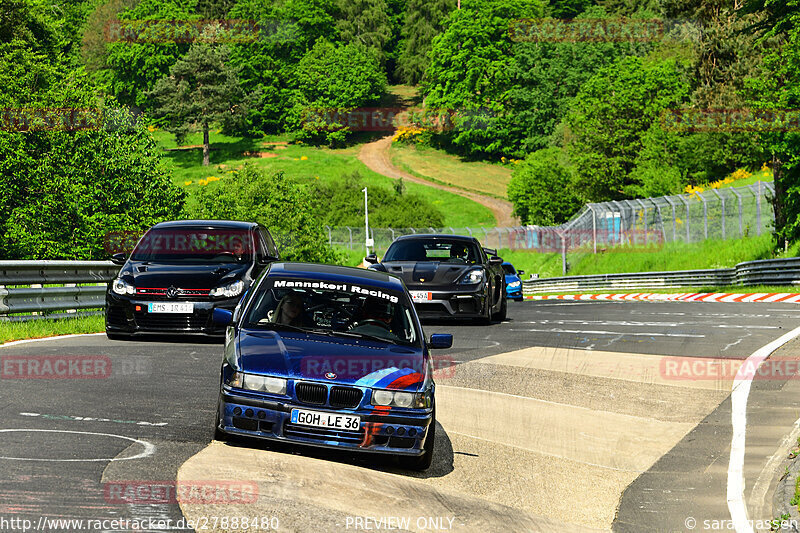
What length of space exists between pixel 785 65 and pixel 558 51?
267 feet

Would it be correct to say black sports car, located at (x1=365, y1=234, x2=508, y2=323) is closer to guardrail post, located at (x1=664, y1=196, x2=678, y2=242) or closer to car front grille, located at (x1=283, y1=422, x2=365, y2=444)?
car front grille, located at (x1=283, y1=422, x2=365, y2=444)

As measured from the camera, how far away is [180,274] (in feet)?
43.3

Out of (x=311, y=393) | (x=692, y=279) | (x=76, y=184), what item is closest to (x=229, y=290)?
(x=311, y=393)

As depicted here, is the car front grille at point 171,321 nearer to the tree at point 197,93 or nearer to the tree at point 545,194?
the tree at point 545,194

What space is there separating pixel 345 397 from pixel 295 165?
10306 centimetres

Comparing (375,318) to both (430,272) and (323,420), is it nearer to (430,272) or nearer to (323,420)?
(323,420)

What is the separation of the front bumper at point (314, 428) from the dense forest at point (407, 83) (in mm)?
26558

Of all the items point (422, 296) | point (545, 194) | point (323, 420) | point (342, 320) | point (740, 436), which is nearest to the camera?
point (323, 420)

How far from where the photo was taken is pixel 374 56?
137500 millimetres

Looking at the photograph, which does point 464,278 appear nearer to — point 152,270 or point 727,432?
point 152,270

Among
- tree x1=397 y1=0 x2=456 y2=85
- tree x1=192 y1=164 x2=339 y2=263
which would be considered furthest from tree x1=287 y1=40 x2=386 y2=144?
tree x1=192 y1=164 x2=339 y2=263

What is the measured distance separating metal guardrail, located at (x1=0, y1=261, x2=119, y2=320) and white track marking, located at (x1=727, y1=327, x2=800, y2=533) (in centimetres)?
966

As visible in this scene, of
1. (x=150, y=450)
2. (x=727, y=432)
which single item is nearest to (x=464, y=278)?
(x=727, y=432)

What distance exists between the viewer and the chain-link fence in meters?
41.4
